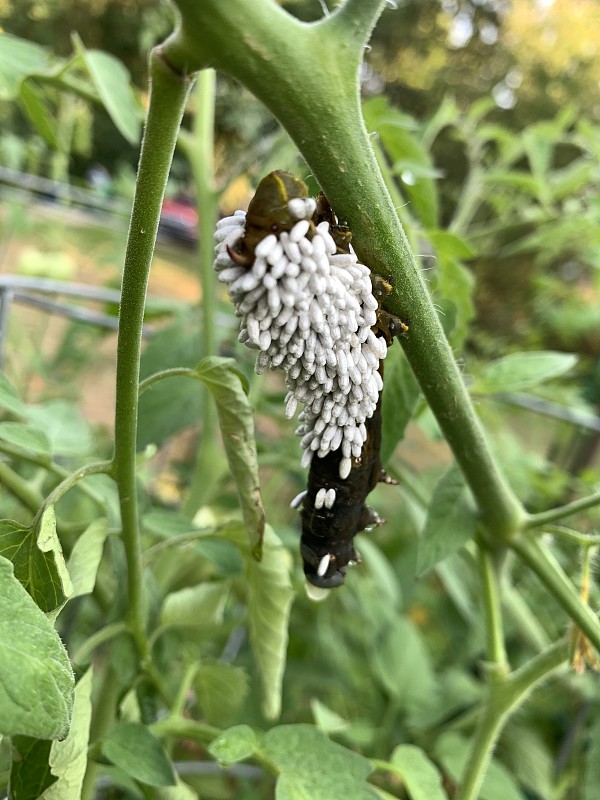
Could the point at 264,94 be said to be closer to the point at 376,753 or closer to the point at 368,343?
the point at 368,343

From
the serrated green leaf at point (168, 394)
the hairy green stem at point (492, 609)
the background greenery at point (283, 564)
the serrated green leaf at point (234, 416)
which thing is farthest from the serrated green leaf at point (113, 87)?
the hairy green stem at point (492, 609)

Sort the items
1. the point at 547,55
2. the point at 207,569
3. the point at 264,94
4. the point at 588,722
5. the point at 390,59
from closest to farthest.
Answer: the point at 264,94
the point at 207,569
the point at 588,722
the point at 547,55
the point at 390,59

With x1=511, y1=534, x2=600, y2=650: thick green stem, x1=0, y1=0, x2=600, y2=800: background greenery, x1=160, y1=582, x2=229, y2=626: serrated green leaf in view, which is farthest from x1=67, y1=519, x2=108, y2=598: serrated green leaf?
x1=511, y1=534, x2=600, y2=650: thick green stem

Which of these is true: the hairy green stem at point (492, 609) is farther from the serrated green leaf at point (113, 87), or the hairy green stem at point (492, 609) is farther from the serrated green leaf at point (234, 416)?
the serrated green leaf at point (113, 87)

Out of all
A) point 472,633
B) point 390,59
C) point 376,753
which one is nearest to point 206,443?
point 376,753

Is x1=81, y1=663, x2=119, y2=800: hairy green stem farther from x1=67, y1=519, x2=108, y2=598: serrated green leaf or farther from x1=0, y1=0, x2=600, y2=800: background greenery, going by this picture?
x1=67, y1=519, x2=108, y2=598: serrated green leaf

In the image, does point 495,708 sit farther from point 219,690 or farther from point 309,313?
point 309,313
